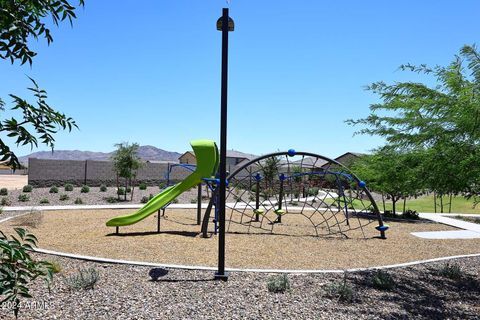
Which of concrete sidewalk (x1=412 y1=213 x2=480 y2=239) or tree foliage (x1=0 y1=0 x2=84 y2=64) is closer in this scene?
tree foliage (x1=0 y1=0 x2=84 y2=64)

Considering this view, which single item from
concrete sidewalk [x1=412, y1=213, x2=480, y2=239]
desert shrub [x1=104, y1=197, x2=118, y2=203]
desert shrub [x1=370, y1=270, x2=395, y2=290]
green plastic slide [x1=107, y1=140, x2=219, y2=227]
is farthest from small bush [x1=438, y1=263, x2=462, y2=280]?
desert shrub [x1=104, y1=197, x2=118, y2=203]

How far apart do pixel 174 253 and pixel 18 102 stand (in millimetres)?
6868

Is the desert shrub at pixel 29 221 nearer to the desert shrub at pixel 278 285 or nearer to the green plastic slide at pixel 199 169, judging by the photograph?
the green plastic slide at pixel 199 169

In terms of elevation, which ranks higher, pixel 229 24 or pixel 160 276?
pixel 229 24

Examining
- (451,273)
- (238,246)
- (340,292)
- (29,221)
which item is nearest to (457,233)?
(451,273)

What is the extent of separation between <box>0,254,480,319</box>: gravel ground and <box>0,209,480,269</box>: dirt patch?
3.58ft

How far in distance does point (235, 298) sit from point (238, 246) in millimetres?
4312

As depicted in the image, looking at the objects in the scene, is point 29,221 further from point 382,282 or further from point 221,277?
point 382,282

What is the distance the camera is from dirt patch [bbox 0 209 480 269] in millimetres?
8531

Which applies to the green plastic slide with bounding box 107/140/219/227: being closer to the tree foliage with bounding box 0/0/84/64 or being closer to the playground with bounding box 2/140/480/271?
the playground with bounding box 2/140/480/271

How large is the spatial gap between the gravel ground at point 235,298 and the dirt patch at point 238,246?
3.58ft

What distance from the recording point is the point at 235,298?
5.80m

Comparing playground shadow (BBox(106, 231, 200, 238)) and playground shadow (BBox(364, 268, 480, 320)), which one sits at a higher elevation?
playground shadow (BBox(106, 231, 200, 238))

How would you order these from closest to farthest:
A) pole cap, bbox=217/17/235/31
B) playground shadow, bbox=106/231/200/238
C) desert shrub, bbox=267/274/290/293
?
desert shrub, bbox=267/274/290/293 → pole cap, bbox=217/17/235/31 → playground shadow, bbox=106/231/200/238
